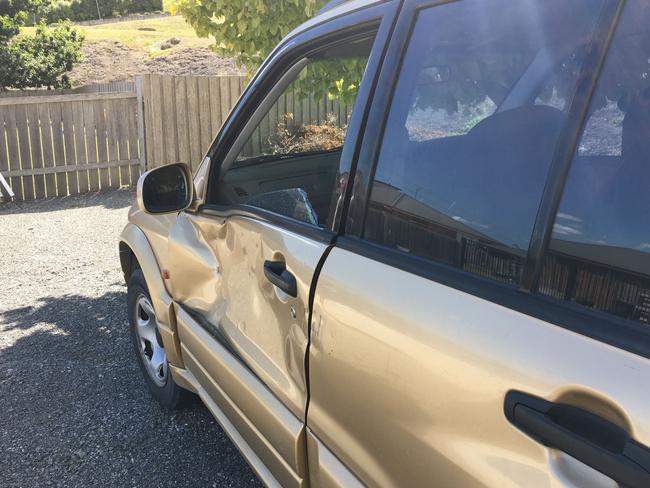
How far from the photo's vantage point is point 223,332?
7.38ft

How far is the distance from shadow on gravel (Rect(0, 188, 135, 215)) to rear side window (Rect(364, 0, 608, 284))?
7732mm

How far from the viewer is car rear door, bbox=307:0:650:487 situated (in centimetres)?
96

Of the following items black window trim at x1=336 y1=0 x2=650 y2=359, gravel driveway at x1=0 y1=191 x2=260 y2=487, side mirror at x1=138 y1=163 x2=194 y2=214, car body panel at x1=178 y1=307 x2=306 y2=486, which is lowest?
gravel driveway at x1=0 y1=191 x2=260 y2=487

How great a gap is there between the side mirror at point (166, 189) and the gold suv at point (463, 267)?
44 cm

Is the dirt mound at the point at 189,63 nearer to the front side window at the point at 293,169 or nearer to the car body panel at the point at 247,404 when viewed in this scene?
the front side window at the point at 293,169

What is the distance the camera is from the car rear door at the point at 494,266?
957 millimetres

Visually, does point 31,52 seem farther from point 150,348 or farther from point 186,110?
point 150,348

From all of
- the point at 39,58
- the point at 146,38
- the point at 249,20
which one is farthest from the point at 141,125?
the point at 146,38

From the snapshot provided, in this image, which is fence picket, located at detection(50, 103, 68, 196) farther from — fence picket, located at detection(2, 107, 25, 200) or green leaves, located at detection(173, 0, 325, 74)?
green leaves, located at detection(173, 0, 325, 74)

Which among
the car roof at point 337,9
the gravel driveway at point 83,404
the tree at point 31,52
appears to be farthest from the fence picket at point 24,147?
the tree at point 31,52

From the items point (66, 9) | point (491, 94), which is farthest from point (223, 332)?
point (66, 9)

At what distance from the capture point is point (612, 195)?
40.9 inches

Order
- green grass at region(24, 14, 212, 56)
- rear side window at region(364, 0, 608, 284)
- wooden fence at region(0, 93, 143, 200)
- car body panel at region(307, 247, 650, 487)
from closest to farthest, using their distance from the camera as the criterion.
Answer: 1. car body panel at region(307, 247, 650, 487)
2. rear side window at region(364, 0, 608, 284)
3. wooden fence at region(0, 93, 143, 200)
4. green grass at region(24, 14, 212, 56)

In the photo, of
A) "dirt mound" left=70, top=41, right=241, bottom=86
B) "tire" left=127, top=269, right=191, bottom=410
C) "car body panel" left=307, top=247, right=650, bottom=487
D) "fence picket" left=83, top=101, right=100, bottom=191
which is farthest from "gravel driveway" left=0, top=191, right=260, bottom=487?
"dirt mound" left=70, top=41, right=241, bottom=86
